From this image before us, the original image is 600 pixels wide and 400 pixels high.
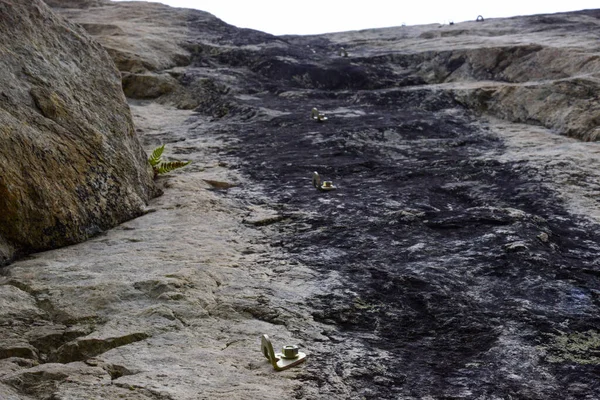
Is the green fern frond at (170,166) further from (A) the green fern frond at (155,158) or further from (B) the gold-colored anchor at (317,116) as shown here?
(B) the gold-colored anchor at (317,116)

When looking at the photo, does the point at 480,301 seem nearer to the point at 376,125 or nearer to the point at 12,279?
the point at 12,279

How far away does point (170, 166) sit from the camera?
586cm

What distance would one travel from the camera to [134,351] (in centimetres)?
292

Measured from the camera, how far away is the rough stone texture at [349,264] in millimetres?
2799

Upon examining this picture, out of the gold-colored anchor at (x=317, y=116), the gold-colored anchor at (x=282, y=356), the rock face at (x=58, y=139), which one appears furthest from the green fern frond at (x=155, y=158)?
the gold-colored anchor at (x=282, y=356)

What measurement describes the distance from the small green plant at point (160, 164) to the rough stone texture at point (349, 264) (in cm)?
8

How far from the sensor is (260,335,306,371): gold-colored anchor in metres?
2.79

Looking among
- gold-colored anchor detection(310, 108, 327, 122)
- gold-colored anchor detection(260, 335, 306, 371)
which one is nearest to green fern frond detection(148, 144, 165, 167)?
gold-colored anchor detection(310, 108, 327, 122)

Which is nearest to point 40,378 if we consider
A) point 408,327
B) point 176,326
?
point 176,326

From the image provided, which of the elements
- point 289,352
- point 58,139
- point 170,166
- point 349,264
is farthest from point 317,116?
point 289,352

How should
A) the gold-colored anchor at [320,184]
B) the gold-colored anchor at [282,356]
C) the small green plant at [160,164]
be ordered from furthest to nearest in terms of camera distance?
the small green plant at [160,164] < the gold-colored anchor at [320,184] < the gold-colored anchor at [282,356]

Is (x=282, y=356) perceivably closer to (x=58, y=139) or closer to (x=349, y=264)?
(x=349, y=264)

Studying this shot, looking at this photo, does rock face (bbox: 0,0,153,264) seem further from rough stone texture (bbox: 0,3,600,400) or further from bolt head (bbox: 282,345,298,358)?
bolt head (bbox: 282,345,298,358)

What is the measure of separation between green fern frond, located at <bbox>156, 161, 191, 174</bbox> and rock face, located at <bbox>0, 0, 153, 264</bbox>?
303 millimetres
